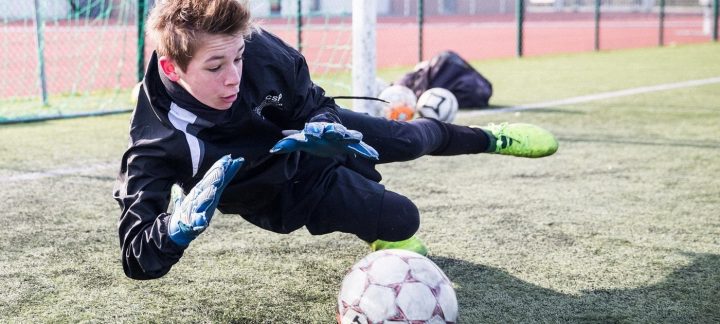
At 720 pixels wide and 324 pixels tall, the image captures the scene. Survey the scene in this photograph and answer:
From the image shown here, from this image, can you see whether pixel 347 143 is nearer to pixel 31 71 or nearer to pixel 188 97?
pixel 188 97

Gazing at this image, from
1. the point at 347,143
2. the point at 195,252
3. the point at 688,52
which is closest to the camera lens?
the point at 347,143

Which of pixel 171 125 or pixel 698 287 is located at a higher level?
pixel 171 125

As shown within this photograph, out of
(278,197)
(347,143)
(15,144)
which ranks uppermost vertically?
(347,143)

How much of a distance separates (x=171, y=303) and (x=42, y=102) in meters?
6.18

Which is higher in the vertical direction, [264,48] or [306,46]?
[264,48]

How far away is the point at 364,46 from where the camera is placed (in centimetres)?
628

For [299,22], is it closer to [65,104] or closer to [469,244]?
[65,104]

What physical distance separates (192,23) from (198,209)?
2.01 feet

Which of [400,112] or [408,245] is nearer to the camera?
[408,245]

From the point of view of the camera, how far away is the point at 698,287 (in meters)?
2.96

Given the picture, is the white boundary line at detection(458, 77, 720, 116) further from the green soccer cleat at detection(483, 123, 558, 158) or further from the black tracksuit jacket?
the black tracksuit jacket

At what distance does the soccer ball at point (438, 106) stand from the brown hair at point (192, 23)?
4218mm

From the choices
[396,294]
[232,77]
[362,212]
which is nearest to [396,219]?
[362,212]

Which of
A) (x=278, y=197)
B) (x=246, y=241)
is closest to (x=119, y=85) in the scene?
(x=246, y=241)
